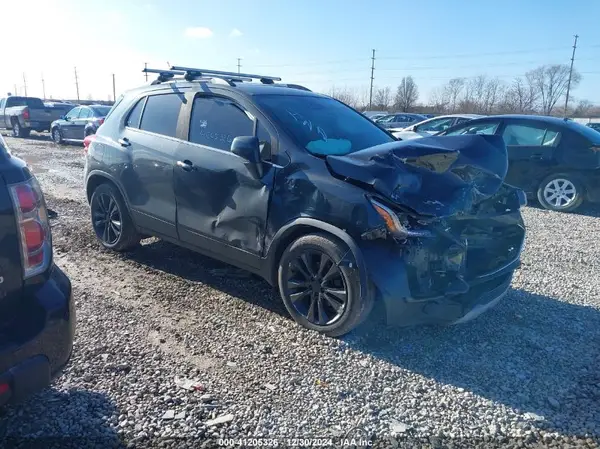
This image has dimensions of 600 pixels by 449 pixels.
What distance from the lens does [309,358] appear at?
11.1 ft

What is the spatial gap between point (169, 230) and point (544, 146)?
6.83 metres

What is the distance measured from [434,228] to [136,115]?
338cm

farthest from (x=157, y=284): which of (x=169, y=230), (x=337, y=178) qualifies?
(x=337, y=178)

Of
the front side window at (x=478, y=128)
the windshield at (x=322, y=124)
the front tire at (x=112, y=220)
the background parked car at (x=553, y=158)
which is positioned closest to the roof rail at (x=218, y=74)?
the windshield at (x=322, y=124)

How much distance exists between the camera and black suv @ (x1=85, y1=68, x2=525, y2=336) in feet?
10.8

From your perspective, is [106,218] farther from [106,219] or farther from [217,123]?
[217,123]

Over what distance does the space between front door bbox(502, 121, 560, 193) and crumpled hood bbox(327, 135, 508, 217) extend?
5172 millimetres

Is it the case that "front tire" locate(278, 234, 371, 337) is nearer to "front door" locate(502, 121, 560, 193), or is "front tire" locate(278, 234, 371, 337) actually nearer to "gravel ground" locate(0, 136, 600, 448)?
"gravel ground" locate(0, 136, 600, 448)

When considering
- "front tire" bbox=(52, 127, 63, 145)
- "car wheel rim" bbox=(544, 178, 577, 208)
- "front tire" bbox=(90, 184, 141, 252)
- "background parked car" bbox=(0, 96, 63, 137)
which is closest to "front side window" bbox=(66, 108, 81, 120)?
"front tire" bbox=(52, 127, 63, 145)

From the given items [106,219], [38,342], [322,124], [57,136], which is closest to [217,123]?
[322,124]

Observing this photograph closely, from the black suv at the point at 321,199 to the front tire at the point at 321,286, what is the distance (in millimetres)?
10

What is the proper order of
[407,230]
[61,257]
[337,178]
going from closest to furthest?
[407,230] → [337,178] → [61,257]

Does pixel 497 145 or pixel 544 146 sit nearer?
pixel 497 145

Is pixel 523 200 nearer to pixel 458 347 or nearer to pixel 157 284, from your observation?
pixel 458 347
